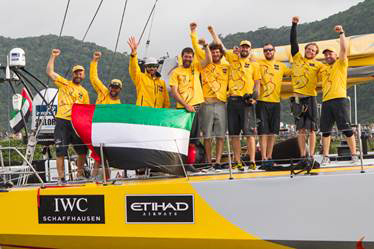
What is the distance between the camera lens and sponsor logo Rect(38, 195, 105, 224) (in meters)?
5.74

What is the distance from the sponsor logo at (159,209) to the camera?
548 cm

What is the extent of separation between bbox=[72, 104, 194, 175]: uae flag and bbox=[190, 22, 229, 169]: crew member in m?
0.37

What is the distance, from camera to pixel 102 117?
20.2 ft

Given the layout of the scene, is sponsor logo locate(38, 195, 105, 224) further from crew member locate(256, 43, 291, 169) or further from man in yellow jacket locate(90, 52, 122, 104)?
crew member locate(256, 43, 291, 169)

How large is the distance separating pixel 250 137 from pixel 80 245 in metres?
2.04

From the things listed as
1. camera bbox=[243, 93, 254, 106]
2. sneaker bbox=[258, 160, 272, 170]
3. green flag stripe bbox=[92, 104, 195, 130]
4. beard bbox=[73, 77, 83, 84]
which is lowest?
sneaker bbox=[258, 160, 272, 170]

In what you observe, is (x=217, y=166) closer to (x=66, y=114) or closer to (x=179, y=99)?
(x=179, y=99)

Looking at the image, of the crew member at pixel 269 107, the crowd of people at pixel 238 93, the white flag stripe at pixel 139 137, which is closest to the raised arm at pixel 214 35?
the crowd of people at pixel 238 93

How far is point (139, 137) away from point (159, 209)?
845 millimetres

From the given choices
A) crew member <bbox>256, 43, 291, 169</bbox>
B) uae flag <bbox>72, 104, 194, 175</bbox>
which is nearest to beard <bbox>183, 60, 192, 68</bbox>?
uae flag <bbox>72, 104, 194, 175</bbox>

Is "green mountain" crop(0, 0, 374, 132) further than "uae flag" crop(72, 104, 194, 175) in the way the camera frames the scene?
Yes

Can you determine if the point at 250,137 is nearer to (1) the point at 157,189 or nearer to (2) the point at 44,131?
(1) the point at 157,189

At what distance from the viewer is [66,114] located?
6797mm

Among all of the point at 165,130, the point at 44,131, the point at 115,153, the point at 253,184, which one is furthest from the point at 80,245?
the point at 44,131
